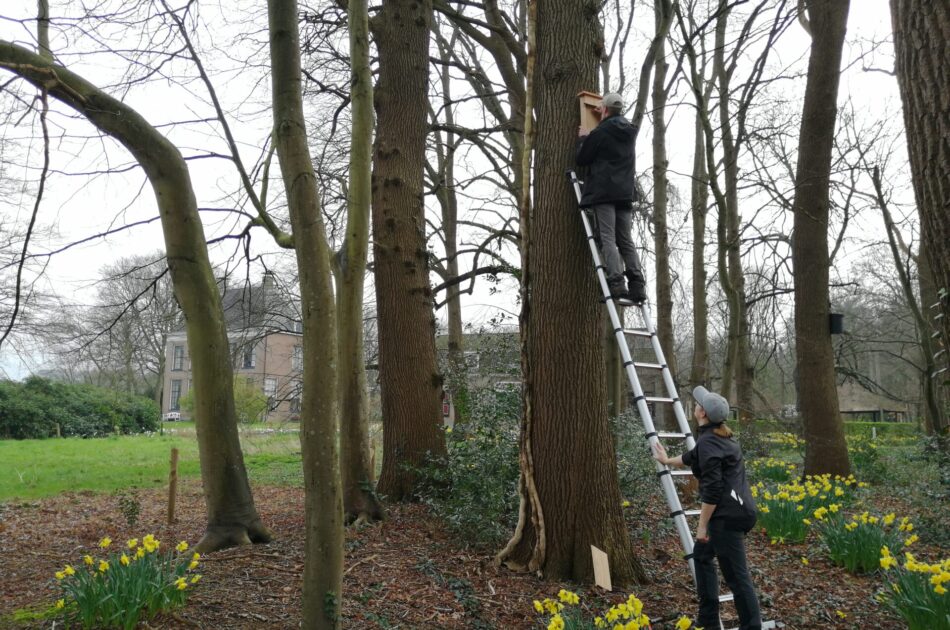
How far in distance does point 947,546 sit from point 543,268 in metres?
5.14

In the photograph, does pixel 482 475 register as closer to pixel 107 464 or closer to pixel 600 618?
pixel 600 618

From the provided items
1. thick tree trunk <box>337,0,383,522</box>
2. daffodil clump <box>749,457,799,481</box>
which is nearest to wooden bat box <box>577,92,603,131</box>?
thick tree trunk <box>337,0,383,522</box>

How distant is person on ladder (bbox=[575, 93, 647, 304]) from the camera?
Answer: 5.10 m

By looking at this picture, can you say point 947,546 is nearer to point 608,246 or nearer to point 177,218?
point 608,246

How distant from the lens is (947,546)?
21.7 feet

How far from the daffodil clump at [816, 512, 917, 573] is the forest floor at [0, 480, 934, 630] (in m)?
0.12

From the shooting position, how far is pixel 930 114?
10.5 feet

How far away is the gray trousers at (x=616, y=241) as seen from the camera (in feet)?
16.7

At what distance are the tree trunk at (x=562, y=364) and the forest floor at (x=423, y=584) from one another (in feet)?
1.03

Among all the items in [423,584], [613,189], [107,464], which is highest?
[613,189]

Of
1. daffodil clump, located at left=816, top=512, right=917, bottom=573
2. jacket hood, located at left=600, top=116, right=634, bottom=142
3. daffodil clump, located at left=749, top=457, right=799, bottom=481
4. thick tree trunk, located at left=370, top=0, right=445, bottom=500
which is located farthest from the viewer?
daffodil clump, located at left=749, top=457, right=799, bottom=481

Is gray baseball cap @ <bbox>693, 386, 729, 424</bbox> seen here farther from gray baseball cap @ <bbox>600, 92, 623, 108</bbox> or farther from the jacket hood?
gray baseball cap @ <bbox>600, 92, 623, 108</bbox>

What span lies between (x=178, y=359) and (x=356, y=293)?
47261 millimetres

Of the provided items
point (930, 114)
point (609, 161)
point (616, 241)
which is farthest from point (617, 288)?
point (930, 114)
